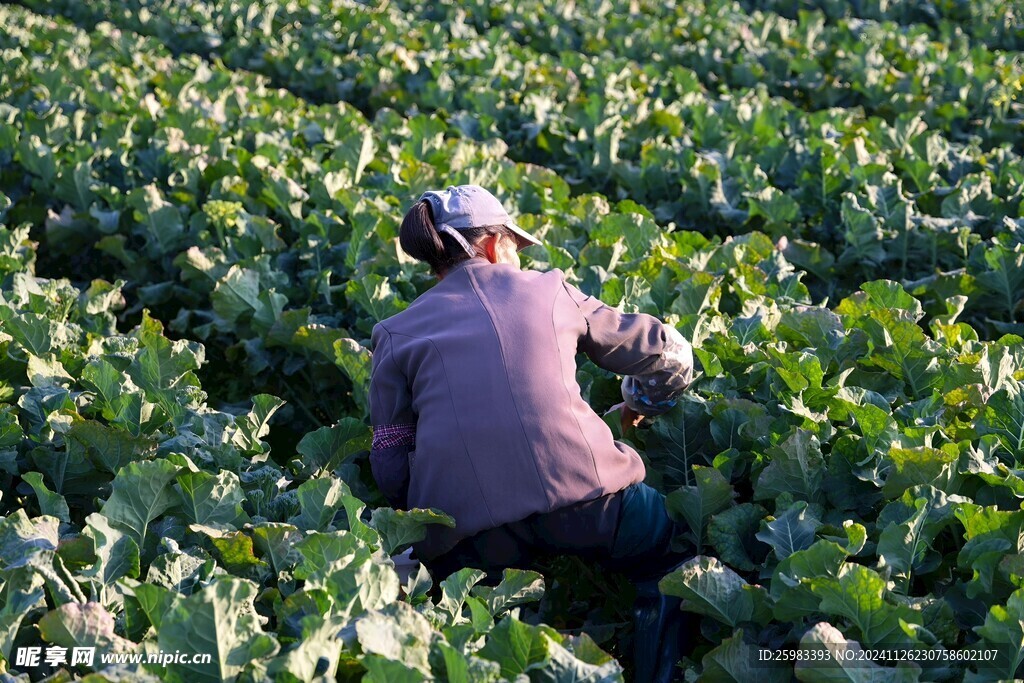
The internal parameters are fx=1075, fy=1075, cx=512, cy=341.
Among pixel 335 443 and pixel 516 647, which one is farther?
pixel 335 443

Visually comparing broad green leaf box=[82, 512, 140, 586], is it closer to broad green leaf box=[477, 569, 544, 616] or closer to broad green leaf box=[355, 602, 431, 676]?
broad green leaf box=[355, 602, 431, 676]

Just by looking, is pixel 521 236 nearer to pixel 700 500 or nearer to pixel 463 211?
pixel 463 211

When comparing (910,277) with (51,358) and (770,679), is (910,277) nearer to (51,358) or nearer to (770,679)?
(770,679)

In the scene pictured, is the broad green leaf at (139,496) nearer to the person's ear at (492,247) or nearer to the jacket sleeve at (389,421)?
the jacket sleeve at (389,421)

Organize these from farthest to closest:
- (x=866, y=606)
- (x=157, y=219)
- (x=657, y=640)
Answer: (x=157, y=219) < (x=657, y=640) < (x=866, y=606)

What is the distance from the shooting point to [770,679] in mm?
2355

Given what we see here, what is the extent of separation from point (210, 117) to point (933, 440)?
5137 mm

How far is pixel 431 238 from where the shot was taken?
2916 mm

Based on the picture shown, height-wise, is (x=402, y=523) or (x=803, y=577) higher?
(x=803, y=577)

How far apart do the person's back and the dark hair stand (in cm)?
10

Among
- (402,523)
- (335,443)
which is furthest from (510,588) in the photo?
(335,443)

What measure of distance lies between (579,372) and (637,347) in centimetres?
55

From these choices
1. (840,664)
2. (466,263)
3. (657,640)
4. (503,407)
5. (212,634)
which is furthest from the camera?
(466,263)

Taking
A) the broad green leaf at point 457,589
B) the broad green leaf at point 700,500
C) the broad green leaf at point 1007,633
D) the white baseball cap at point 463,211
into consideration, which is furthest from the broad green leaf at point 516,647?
the white baseball cap at point 463,211
